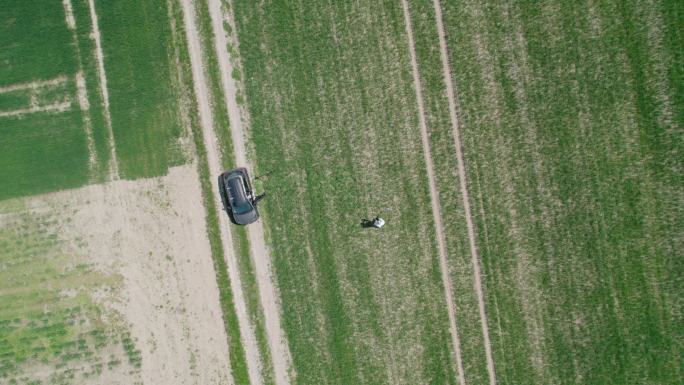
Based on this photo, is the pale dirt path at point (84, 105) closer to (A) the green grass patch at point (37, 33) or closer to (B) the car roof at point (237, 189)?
(A) the green grass patch at point (37, 33)

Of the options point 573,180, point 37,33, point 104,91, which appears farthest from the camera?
point 104,91

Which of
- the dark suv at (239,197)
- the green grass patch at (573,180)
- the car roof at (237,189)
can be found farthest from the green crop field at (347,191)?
the car roof at (237,189)

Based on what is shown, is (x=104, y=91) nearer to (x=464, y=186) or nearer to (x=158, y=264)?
(x=158, y=264)

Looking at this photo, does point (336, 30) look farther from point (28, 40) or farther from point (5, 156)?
point (5, 156)

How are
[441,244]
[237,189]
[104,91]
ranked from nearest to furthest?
1. [237,189]
2. [441,244]
3. [104,91]

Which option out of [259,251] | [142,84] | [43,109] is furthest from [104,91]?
[259,251]

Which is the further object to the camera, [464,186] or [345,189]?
[345,189]

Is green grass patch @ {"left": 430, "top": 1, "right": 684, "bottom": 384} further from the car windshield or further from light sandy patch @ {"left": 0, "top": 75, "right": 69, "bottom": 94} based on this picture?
light sandy patch @ {"left": 0, "top": 75, "right": 69, "bottom": 94}

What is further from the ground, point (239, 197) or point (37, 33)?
point (37, 33)
